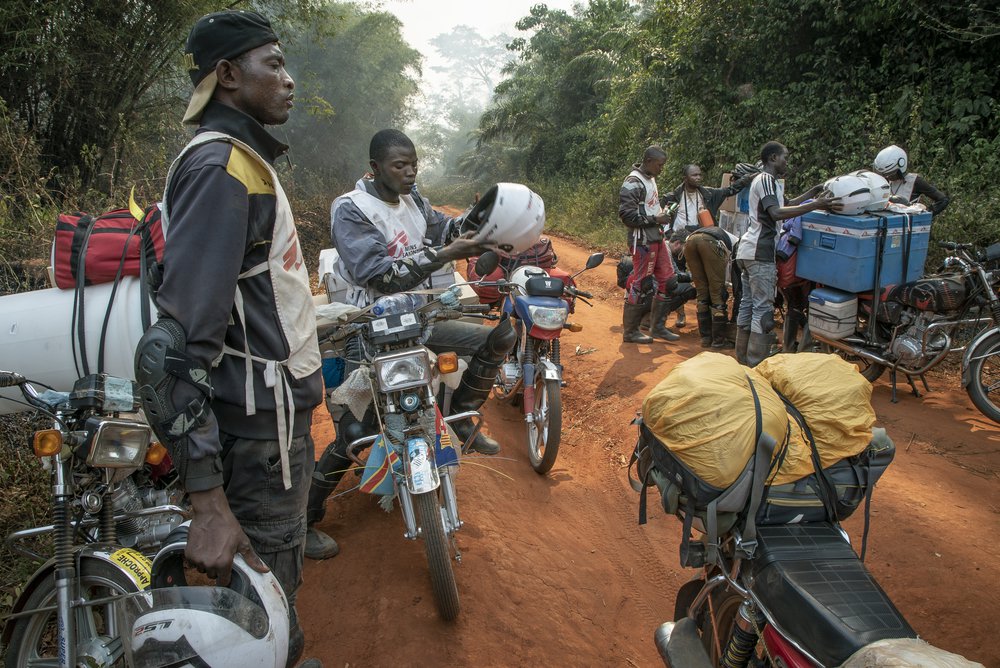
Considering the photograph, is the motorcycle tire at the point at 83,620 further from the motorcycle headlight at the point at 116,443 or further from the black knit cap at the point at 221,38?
the black knit cap at the point at 221,38

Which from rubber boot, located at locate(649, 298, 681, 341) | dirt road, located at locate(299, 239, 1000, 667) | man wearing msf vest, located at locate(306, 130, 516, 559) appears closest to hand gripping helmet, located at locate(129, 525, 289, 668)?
dirt road, located at locate(299, 239, 1000, 667)

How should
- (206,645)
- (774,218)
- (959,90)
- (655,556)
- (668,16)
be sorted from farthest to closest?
(668,16)
(959,90)
(774,218)
(655,556)
(206,645)

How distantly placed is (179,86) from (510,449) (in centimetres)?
850

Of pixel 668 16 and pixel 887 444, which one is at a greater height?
pixel 668 16

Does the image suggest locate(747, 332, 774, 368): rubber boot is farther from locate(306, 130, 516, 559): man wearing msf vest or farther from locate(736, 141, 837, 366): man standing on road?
locate(306, 130, 516, 559): man wearing msf vest

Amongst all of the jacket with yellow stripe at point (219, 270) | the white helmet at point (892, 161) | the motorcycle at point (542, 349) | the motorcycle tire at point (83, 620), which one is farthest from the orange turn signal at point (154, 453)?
the white helmet at point (892, 161)

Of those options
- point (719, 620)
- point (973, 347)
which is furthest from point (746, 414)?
point (973, 347)

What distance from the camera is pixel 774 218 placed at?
5621 mm

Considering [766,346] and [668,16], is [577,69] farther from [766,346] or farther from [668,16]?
[766,346]

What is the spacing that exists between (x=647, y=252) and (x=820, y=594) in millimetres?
5606

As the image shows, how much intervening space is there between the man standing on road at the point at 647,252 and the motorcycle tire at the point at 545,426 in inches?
117

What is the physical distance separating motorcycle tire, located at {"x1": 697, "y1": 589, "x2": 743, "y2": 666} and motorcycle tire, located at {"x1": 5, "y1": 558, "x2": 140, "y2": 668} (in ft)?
6.55

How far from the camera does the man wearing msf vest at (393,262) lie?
3.32 meters

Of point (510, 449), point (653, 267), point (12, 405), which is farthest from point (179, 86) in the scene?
point (12, 405)
